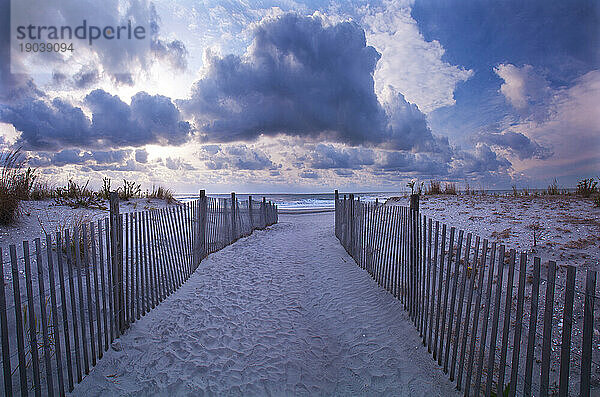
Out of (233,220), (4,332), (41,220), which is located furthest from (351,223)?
(41,220)

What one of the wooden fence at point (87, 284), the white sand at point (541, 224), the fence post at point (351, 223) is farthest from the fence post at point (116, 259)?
the white sand at point (541, 224)

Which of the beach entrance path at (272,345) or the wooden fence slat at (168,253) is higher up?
the wooden fence slat at (168,253)

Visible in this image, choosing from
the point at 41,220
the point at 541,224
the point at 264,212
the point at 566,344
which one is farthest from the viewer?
the point at 264,212

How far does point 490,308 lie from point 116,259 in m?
5.76

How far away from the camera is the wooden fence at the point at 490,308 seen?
7.41 feet

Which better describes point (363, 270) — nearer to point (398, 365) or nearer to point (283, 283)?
point (283, 283)

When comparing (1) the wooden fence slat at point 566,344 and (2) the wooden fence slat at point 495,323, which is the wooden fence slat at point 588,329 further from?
(2) the wooden fence slat at point 495,323

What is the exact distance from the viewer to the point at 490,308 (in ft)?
15.6

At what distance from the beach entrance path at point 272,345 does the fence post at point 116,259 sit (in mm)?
339

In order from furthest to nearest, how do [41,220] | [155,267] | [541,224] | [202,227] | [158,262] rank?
[202,227] < [41,220] < [541,224] < [158,262] < [155,267]

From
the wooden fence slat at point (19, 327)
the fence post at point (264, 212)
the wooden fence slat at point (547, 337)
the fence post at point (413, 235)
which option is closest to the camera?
the wooden fence slat at point (547, 337)

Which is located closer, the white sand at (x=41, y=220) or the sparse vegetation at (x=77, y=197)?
the white sand at (x=41, y=220)

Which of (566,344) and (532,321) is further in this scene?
(532,321)

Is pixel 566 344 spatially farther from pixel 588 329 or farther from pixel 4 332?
pixel 4 332
